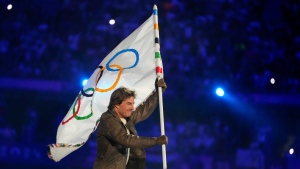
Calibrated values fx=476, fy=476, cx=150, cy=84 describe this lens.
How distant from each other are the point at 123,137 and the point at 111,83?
3.83ft

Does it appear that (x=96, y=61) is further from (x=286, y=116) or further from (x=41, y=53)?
(x=286, y=116)

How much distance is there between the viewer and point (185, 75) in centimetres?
1035

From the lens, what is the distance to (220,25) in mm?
10984

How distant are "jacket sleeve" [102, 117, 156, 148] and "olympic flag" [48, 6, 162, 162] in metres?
0.80

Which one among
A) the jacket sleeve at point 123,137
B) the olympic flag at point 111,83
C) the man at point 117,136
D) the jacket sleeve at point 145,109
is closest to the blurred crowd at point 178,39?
the olympic flag at point 111,83

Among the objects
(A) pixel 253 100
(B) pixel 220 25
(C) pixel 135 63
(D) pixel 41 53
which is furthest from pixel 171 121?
(C) pixel 135 63

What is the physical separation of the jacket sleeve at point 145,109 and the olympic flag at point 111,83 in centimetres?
5

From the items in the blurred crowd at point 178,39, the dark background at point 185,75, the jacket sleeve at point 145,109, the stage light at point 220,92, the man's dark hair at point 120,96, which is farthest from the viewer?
the blurred crowd at point 178,39

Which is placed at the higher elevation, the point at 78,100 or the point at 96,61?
the point at 96,61

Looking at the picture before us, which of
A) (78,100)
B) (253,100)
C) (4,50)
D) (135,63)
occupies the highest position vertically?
(4,50)

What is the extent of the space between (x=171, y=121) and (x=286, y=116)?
2628 mm

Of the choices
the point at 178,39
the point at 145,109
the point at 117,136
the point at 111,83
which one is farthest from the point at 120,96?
the point at 178,39

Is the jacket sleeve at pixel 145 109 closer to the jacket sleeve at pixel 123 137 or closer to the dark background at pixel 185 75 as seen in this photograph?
the jacket sleeve at pixel 123 137

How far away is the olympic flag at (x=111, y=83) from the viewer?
16.1 ft
